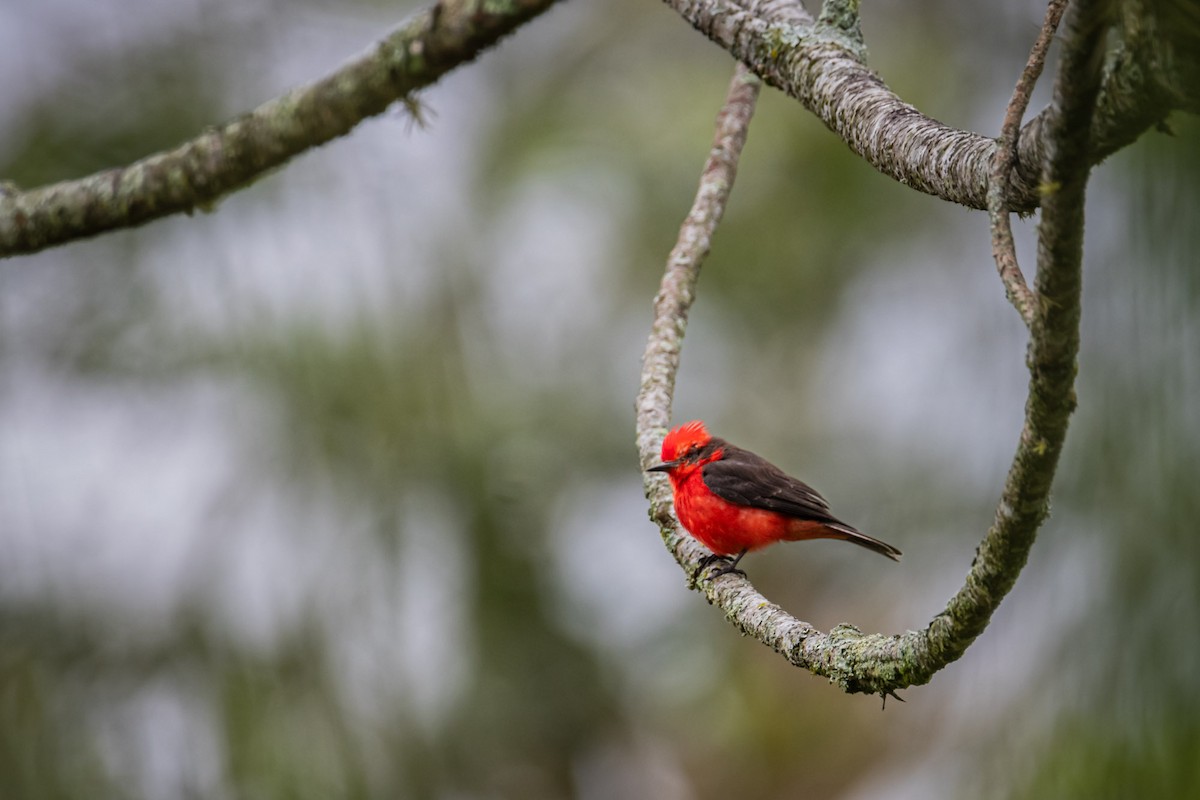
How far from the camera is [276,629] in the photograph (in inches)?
237

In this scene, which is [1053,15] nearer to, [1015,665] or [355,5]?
[1015,665]

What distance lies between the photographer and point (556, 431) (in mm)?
10500

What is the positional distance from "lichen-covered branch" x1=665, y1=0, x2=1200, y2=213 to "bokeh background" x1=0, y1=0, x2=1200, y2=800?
143mm

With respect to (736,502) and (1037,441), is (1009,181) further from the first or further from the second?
(736,502)

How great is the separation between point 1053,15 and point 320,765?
4.91 m

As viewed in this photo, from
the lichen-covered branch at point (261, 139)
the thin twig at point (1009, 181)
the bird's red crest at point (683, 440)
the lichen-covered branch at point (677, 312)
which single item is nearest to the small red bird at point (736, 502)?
the bird's red crest at point (683, 440)

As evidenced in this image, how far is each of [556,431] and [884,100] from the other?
7994mm

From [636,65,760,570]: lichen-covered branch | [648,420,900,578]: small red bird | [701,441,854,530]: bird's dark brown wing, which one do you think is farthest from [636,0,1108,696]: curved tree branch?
[701,441,854,530]: bird's dark brown wing

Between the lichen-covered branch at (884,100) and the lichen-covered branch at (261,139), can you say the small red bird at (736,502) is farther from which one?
the lichen-covered branch at (261,139)

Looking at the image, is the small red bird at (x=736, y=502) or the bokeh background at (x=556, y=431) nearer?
the bokeh background at (x=556, y=431)

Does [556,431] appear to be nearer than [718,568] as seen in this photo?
No

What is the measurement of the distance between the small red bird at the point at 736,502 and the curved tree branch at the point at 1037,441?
5.20ft

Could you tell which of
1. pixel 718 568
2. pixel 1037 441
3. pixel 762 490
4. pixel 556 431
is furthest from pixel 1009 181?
pixel 556 431

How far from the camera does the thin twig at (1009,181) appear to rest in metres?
1.80
